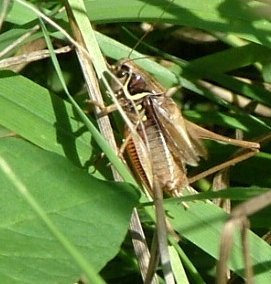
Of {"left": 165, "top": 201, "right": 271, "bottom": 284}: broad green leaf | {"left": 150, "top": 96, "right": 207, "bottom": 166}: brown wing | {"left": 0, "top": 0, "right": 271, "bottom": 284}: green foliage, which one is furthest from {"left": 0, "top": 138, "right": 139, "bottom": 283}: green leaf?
{"left": 150, "top": 96, "right": 207, "bottom": 166}: brown wing

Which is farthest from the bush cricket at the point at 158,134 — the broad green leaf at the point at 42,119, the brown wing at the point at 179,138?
the broad green leaf at the point at 42,119

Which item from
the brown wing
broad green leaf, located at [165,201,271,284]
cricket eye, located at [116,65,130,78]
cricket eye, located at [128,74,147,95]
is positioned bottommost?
broad green leaf, located at [165,201,271,284]

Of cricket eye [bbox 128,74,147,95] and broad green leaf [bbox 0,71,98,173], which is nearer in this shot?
broad green leaf [bbox 0,71,98,173]

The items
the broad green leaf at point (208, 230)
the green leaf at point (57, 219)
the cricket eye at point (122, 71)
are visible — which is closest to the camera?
the green leaf at point (57, 219)

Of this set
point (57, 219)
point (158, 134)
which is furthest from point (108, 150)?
point (158, 134)

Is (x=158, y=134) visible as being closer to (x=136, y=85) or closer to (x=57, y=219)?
(x=136, y=85)

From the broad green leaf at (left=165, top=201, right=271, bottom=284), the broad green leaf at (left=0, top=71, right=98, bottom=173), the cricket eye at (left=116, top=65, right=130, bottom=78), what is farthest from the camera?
the cricket eye at (left=116, top=65, right=130, bottom=78)

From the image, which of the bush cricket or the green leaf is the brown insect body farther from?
the green leaf

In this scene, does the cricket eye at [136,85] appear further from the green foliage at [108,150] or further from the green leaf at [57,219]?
the green leaf at [57,219]
